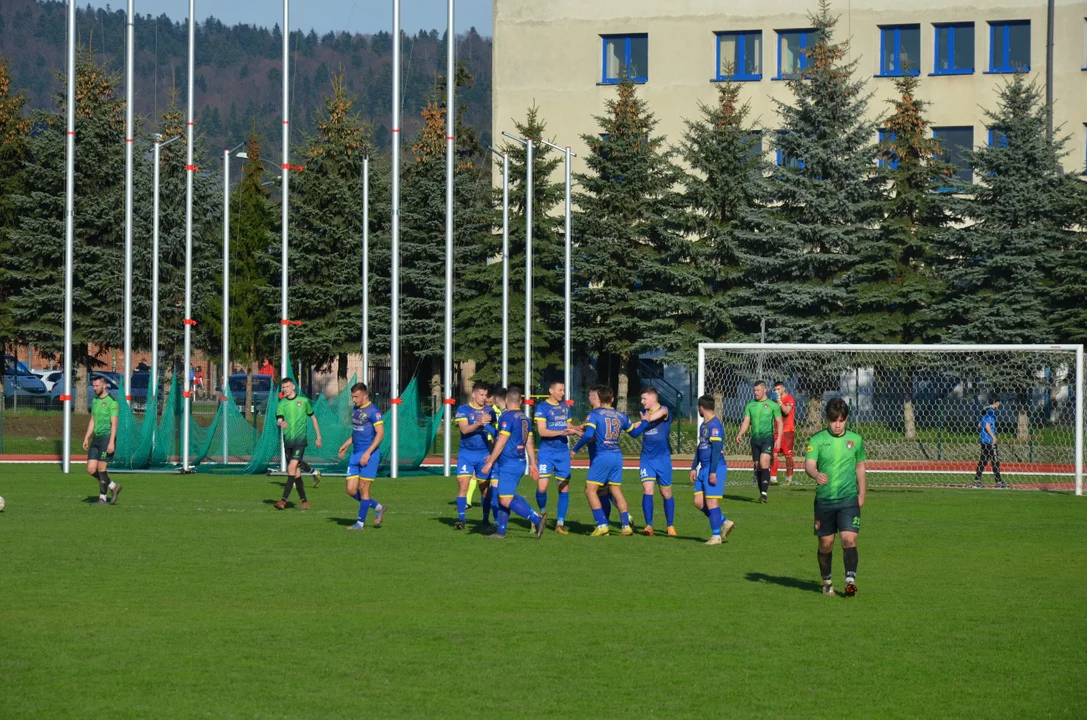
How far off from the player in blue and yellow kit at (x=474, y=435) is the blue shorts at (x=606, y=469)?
1449 mm

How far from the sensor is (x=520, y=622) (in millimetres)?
11562

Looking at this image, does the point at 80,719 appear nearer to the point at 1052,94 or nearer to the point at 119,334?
the point at 119,334

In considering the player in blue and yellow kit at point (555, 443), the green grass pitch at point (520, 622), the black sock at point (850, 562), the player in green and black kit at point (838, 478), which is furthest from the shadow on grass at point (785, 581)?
the player in blue and yellow kit at point (555, 443)

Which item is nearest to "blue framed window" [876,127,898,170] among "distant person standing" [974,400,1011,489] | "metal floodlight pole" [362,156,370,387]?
"distant person standing" [974,400,1011,489]

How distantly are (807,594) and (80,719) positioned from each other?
25.0ft

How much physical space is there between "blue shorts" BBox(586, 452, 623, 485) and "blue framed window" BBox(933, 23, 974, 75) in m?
41.4

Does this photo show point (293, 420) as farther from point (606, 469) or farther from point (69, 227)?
point (69, 227)

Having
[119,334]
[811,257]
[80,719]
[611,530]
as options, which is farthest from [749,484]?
[119,334]

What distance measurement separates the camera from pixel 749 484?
29141 mm

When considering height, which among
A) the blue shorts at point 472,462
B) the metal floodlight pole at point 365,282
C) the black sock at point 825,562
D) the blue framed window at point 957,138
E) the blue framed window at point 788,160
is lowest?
the black sock at point 825,562

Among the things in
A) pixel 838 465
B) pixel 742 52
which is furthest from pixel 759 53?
pixel 838 465

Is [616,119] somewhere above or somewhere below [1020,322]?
above

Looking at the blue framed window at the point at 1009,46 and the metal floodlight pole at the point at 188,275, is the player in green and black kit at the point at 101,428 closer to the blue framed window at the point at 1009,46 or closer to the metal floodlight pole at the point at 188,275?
the metal floodlight pole at the point at 188,275

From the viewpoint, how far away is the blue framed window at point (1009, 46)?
176ft
